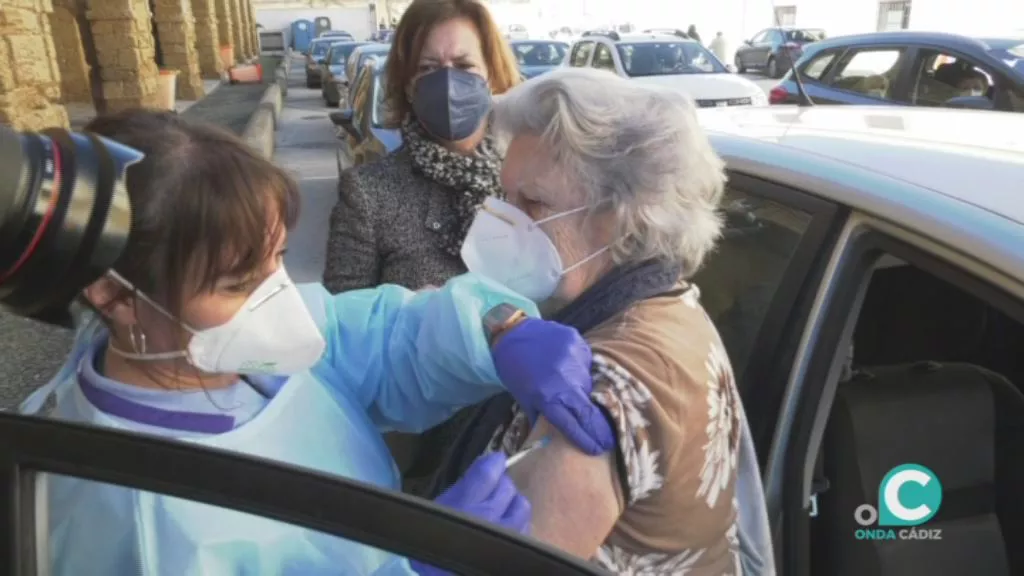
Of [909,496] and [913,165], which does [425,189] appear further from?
[909,496]

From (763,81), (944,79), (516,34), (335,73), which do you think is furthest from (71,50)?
(516,34)

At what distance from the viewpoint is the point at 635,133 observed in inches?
53.7

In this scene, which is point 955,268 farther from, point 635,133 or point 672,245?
point 635,133

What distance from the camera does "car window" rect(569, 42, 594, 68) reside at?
1272 cm

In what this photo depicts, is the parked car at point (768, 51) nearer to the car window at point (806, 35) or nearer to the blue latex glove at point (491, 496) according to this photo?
the car window at point (806, 35)

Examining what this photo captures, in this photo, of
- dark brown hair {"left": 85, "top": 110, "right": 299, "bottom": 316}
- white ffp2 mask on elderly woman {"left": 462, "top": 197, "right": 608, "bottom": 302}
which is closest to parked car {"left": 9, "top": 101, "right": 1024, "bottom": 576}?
dark brown hair {"left": 85, "top": 110, "right": 299, "bottom": 316}

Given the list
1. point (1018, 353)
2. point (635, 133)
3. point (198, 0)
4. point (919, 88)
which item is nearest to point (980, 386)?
point (1018, 353)

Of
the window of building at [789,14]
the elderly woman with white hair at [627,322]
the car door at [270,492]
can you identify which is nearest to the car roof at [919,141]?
the elderly woman with white hair at [627,322]

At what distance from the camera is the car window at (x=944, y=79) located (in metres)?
6.88

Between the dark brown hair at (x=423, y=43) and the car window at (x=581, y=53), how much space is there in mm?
10575

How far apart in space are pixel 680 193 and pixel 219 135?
2.44 ft

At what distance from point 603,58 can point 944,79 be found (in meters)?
5.66

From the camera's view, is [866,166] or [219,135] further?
[866,166]

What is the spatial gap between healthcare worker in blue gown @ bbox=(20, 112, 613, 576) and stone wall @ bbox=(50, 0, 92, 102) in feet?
42.8
